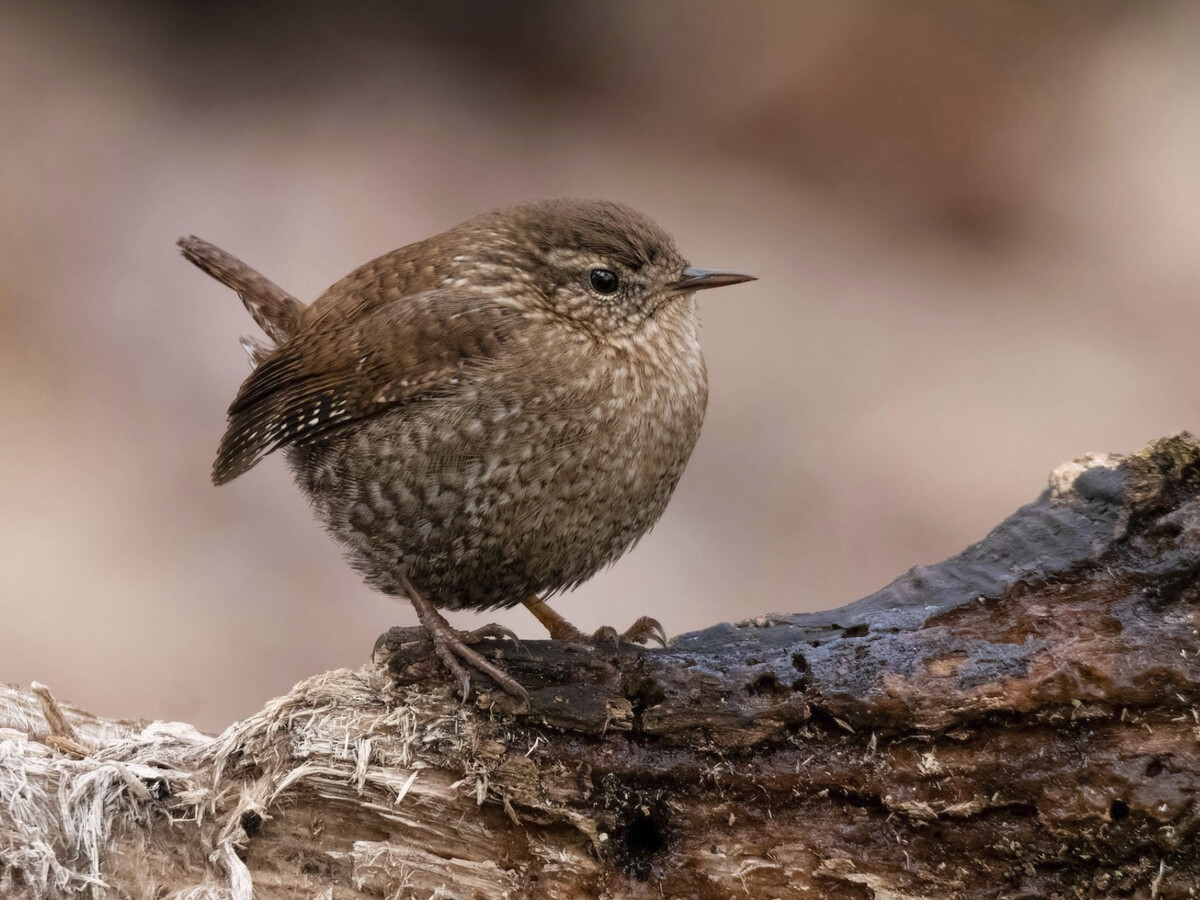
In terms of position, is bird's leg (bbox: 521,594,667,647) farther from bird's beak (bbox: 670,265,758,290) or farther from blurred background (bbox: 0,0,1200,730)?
blurred background (bbox: 0,0,1200,730)

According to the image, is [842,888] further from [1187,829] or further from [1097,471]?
[1097,471]

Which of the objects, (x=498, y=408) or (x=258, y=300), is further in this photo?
(x=258, y=300)

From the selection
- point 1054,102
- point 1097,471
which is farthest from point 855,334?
point 1097,471

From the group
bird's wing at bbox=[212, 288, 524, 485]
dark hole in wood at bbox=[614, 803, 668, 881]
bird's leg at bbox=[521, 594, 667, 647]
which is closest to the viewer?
dark hole in wood at bbox=[614, 803, 668, 881]

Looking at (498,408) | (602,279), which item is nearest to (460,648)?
(498,408)

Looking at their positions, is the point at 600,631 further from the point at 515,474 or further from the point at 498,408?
the point at 498,408

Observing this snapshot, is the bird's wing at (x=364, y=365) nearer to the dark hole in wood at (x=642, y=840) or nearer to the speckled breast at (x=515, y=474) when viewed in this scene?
the speckled breast at (x=515, y=474)

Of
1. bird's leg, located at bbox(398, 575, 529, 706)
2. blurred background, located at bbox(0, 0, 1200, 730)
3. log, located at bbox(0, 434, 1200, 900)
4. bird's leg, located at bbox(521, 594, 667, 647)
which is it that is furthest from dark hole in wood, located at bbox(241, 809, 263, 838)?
blurred background, located at bbox(0, 0, 1200, 730)
